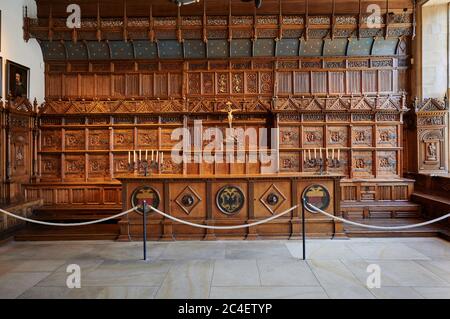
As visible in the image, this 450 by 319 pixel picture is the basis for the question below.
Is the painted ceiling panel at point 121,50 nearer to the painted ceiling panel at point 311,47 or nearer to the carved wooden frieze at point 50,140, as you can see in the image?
the carved wooden frieze at point 50,140

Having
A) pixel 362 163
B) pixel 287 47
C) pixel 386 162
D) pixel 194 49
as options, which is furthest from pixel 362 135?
pixel 194 49

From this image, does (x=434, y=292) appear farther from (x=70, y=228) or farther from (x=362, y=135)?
(x=70, y=228)

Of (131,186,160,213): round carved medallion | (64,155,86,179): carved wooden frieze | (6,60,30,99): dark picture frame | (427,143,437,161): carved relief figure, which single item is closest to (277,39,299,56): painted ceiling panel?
(427,143,437,161): carved relief figure

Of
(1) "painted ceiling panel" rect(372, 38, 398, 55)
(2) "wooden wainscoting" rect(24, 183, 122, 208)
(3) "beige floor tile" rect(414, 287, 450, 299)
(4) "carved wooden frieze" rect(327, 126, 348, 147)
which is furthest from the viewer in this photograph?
(4) "carved wooden frieze" rect(327, 126, 348, 147)

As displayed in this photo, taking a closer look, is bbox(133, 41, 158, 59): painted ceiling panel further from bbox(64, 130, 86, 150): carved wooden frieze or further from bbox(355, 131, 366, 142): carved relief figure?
bbox(355, 131, 366, 142): carved relief figure

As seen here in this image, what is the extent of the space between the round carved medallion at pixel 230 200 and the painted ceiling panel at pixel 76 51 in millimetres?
6383

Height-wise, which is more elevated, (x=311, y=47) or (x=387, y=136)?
(x=311, y=47)

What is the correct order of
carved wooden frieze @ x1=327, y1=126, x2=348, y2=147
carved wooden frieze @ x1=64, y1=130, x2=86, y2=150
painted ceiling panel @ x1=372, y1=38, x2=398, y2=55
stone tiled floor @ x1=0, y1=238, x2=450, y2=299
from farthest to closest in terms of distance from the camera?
carved wooden frieze @ x1=64, y1=130, x2=86, y2=150
carved wooden frieze @ x1=327, y1=126, x2=348, y2=147
painted ceiling panel @ x1=372, y1=38, x2=398, y2=55
stone tiled floor @ x1=0, y1=238, x2=450, y2=299

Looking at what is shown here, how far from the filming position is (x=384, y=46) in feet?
32.0

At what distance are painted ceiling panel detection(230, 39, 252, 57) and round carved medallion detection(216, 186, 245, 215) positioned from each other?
481cm

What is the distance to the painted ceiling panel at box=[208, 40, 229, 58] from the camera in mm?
9703

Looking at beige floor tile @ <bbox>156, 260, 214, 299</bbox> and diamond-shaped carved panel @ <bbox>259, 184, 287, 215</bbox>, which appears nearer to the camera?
beige floor tile @ <bbox>156, 260, 214, 299</bbox>

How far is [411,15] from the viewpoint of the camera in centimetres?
937

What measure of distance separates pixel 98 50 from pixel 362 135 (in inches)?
331
